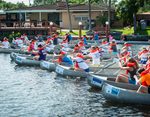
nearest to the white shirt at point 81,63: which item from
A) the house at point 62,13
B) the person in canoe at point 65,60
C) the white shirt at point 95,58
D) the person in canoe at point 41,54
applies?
the person in canoe at point 65,60

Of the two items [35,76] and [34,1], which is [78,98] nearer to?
[35,76]

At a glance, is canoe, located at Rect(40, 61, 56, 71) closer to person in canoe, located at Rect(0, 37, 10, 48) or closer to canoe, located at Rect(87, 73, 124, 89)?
canoe, located at Rect(87, 73, 124, 89)

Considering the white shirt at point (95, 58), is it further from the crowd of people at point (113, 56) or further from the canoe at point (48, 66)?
the canoe at point (48, 66)

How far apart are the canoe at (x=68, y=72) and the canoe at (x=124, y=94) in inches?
260

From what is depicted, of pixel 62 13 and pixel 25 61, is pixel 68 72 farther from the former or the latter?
pixel 62 13

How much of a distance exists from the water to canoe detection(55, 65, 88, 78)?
48cm

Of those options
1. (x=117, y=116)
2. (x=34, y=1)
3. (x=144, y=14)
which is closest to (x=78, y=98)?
(x=117, y=116)

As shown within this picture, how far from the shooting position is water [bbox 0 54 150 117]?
827 inches

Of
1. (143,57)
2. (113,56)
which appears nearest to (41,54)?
(113,56)

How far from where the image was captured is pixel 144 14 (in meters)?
76.6

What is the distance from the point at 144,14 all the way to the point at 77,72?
49.4m

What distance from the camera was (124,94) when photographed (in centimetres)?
2183

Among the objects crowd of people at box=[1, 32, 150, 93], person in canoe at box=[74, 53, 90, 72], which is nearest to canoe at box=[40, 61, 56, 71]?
crowd of people at box=[1, 32, 150, 93]

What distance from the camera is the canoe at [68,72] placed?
29.5m
